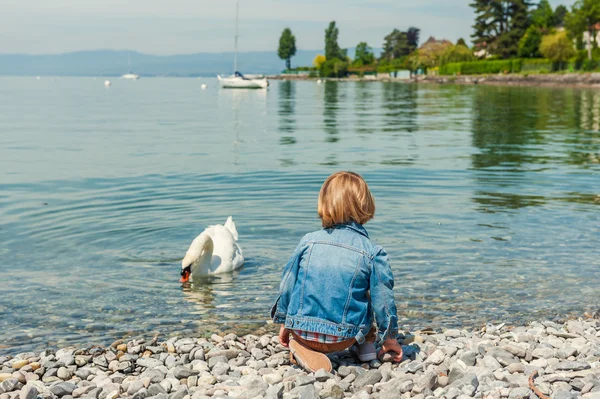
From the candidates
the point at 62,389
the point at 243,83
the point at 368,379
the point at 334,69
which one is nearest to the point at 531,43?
the point at 243,83

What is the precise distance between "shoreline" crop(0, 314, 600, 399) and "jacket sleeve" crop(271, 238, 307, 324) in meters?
0.40

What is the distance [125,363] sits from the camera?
5.96m

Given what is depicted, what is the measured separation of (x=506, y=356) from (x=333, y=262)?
1.62m

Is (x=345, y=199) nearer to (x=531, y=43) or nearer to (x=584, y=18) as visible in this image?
(x=584, y=18)

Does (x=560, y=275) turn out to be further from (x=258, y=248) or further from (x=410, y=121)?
(x=410, y=121)

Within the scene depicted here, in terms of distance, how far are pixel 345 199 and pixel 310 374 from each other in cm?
139

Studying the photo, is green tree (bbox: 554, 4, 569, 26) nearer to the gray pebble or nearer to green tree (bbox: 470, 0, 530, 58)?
green tree (bbox: 470, 0, 530, 58)

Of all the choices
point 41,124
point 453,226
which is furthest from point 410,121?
point 453,226

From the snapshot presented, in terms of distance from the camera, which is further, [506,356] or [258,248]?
[258,248]

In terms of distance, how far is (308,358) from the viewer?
5727 mm

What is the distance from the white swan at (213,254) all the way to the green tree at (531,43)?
372 feet

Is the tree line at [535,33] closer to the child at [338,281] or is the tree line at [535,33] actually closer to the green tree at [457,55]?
the green tree at [457,55]

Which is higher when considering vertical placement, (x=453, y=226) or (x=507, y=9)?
(x=507, y=9)

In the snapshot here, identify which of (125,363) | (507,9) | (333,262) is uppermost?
(507,9)
